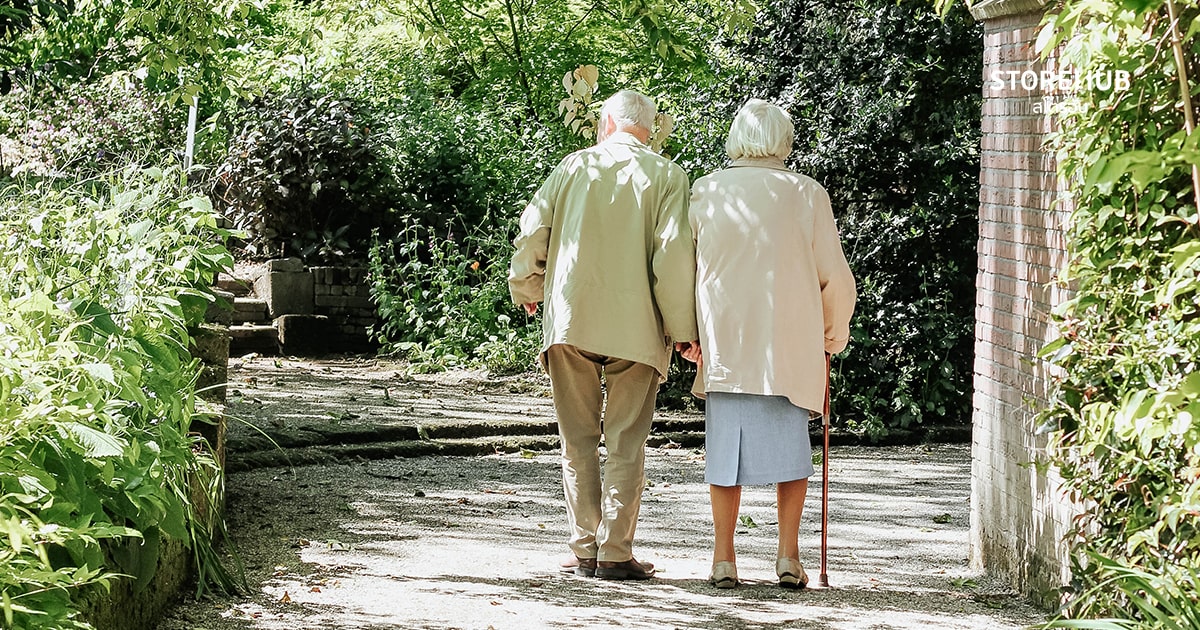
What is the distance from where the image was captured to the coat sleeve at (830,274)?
515 cm

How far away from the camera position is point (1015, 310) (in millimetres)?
5074

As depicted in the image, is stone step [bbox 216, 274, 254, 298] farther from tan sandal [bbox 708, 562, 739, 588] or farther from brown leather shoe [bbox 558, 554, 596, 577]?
tan sandal [bbox 708, 562, 739, 588]

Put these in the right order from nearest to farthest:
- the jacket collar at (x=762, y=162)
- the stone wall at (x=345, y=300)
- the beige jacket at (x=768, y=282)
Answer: the beige jacket at (x=768, y=282)
the jacket collar at (x=762, y=162)
the stone wall at (x=345, y=300)

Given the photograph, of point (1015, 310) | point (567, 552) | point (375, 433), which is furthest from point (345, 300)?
point (1015, 310)

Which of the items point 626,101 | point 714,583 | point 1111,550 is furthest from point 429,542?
point 1111,550

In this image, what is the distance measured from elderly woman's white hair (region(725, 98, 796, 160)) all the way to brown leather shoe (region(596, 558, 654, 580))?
161 centimetres

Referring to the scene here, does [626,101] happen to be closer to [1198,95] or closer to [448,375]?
[1198,95]

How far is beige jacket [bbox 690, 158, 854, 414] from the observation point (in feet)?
16.6

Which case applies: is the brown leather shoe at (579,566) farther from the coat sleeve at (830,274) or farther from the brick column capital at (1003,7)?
the brick column capital at (1003,7)

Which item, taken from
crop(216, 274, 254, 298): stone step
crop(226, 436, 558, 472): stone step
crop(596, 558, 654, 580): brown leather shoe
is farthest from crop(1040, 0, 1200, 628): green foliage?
crop(216, 274, 254, 298): stone step

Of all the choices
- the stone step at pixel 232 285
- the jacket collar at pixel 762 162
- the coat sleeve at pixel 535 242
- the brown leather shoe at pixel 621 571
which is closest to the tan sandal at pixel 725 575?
the brown leather shoe at pixel 621 571

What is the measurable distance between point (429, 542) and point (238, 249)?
26.0 feet

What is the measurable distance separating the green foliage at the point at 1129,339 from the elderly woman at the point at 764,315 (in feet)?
3.27

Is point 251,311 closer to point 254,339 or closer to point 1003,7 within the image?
point 254,339
